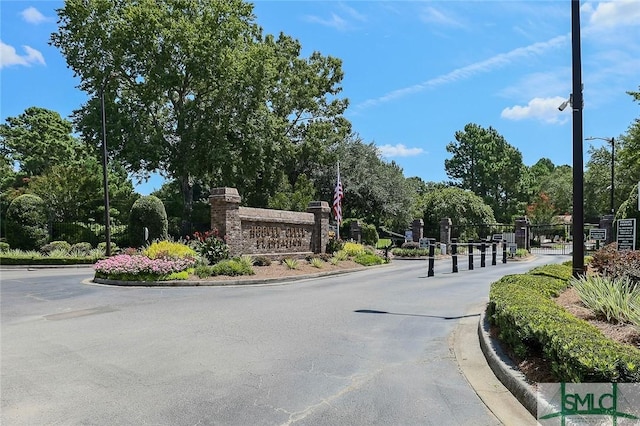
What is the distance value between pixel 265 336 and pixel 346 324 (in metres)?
1.67

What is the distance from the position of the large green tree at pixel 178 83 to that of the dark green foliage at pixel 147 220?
A: 192 inches

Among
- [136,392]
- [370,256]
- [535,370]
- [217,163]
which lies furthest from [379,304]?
[217,163]

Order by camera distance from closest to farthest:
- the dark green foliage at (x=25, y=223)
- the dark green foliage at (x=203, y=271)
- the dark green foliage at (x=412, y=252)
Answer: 1. the dark green foliage at (x=203, y=271)
2. the dark green foliage at (x=25, y=223)
3. the dark green foliage at (x=412, y=252)

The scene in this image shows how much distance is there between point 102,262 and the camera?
51.4 feet

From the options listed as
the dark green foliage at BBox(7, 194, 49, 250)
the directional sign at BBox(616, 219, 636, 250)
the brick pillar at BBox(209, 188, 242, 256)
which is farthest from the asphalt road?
the dark green foliage at BBox(7, 194, 49, 250)

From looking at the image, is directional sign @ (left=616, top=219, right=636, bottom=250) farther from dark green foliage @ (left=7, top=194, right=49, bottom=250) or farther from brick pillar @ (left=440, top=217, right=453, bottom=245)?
dark green foliage @ (left=7, top=194, right=49, bottom=250)

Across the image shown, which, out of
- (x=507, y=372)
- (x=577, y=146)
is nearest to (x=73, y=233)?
(x=577, y=146)

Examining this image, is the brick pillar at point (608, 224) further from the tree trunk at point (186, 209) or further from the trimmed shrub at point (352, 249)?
the tree trunk at point (186, 209)

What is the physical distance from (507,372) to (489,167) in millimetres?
69161

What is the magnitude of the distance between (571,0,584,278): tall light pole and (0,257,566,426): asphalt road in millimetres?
2318

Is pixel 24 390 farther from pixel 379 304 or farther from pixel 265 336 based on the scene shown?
pixel 379 304

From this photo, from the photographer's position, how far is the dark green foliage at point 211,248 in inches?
671

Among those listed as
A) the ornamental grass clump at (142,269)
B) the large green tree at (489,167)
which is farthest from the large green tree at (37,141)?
the large green tree at (489,167)

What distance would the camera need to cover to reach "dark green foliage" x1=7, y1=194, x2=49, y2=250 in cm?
2627
